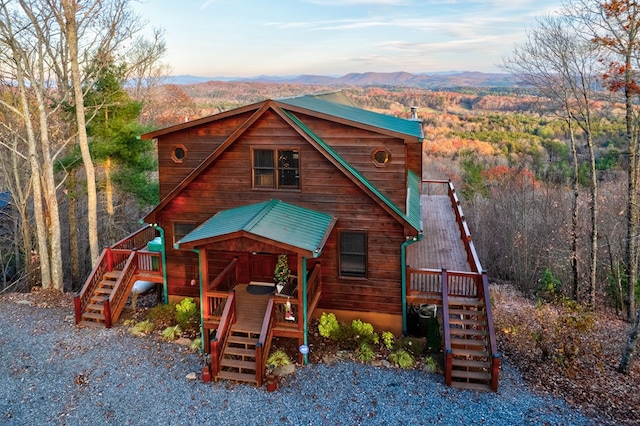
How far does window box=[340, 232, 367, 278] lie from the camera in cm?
1125

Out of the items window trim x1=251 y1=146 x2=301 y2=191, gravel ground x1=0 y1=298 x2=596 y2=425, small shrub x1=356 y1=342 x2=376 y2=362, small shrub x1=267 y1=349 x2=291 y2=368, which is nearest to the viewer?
gravel ground x1=0 y1=298 x2=596 y2=425

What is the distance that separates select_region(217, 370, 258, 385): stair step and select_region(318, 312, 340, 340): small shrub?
7.34 ft

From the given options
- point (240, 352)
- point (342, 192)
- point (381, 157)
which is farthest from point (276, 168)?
point (240, 352)

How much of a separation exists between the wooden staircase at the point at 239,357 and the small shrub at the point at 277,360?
364mm

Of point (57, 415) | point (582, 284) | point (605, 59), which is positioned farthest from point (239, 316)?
point (582, 284)

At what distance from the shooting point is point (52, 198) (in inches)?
595

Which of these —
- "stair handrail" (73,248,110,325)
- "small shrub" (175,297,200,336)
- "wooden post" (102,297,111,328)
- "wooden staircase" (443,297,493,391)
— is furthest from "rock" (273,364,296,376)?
"stair handrail" (73,248,110,325)

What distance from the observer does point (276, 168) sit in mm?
11484

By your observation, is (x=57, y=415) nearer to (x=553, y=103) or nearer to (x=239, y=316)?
(x=239, y=316)

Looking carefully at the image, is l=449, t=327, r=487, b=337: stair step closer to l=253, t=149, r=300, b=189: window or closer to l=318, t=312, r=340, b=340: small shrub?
l=318, t=312, r=340, b=340: small shrub

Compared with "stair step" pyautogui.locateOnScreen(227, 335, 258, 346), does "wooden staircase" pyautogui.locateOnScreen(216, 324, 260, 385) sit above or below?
below

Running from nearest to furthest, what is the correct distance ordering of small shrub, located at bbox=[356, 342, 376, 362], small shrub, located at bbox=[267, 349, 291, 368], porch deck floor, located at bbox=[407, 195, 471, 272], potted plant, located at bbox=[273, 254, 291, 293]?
small shrub, located at bbox=[267, 349, 291, 368]
small shrub, located at bbox=[356, 342, 376, 362]
potted plant, located at bbox=[273, 254, 291, 293]
porch deck floor, located at bbox=[407, 195, 471, 272]

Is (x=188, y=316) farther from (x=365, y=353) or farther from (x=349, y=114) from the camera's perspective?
(x=349, y=114)

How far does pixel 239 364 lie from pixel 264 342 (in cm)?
76
